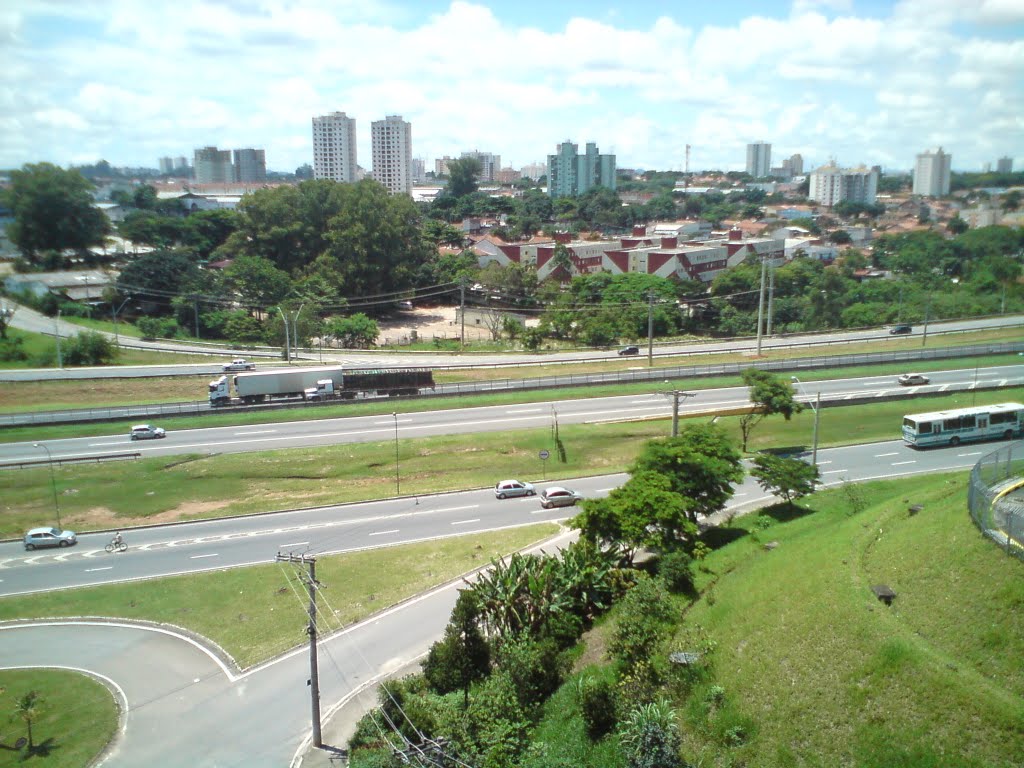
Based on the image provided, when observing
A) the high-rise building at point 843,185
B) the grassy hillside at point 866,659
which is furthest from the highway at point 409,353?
the high-rise building at point 843,185

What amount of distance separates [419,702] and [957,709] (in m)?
8.97

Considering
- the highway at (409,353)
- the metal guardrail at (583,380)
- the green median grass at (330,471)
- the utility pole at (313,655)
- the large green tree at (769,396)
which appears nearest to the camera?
the utility pole at (313,655)

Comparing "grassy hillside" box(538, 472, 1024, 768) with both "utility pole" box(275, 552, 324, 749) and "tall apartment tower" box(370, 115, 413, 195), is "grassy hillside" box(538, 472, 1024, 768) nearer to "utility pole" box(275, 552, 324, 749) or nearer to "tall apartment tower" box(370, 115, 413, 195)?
"utility pole" box(275, 552, 324, 749)

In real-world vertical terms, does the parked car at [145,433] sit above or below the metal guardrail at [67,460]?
above

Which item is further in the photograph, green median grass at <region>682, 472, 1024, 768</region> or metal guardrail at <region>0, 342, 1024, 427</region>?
metal guardrail at <region>0, 342, 1024, 427</region>

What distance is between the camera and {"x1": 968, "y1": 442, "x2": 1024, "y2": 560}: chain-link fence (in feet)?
45.1

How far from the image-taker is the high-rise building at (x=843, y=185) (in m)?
158

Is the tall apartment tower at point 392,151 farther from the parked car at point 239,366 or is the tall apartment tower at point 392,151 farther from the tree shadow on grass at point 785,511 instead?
the tree shadow on grass at point 785,511

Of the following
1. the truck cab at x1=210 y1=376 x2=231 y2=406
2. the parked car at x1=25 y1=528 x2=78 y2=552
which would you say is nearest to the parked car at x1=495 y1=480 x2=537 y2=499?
the parked car at x1=25 y1=528 x2=78 y2=552

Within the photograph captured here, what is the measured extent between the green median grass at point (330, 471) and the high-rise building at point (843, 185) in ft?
444

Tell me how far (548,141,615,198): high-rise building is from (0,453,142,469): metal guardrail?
508ft

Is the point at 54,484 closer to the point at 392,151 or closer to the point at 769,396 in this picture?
the point at 769,396

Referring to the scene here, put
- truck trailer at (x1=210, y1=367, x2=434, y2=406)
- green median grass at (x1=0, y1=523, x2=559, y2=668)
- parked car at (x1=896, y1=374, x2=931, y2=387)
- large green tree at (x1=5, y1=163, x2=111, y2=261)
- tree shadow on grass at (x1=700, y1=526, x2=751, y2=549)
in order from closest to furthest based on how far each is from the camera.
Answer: green median grass at (x1=0, y1=523, x2=559, y2=668)
tree shadow on grass at (x1=700, y1=526, x2=751, y2=549)
truck trailer at (x1=210, y1=367, x2=434, y2=406)
parked car at (x1=896, y1=374, x2=931, y2=387)
large green tree at (x1=5, y1=163, x2=111, y2=261)

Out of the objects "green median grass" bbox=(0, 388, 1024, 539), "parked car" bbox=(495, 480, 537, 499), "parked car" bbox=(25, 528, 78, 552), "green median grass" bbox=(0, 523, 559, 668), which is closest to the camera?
"green median grass" bbox=(0, 523, 559, 668)
